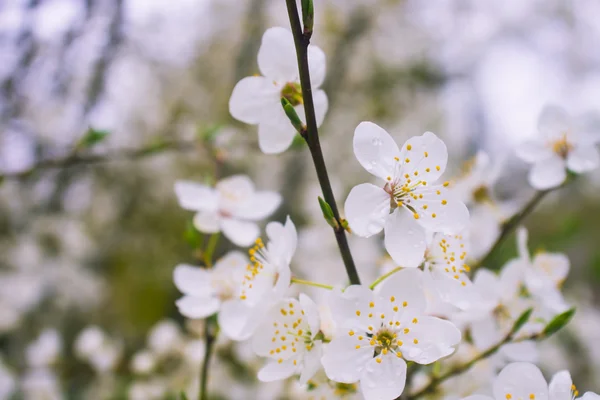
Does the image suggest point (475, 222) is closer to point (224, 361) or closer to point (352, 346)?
point (352, 346)

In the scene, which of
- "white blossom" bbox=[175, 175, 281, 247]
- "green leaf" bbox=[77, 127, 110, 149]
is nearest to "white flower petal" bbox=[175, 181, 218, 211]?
"white blossom" bbox=[175, 175, 281, 247]

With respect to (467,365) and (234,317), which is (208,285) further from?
(467,365)

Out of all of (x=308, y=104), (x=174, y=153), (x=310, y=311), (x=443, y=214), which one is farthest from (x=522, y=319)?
(x=174, y=153)

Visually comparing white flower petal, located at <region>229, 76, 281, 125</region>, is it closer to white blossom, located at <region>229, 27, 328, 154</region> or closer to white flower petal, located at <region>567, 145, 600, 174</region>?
white blossom, located at <region>229, 27, 328, 154</region>

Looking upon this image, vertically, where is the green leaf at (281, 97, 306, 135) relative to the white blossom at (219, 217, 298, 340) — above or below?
above

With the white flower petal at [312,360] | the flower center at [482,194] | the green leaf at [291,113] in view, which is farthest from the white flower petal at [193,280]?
the flower center at [482,194]

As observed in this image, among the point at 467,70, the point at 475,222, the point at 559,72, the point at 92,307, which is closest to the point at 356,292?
the point at 475,222
